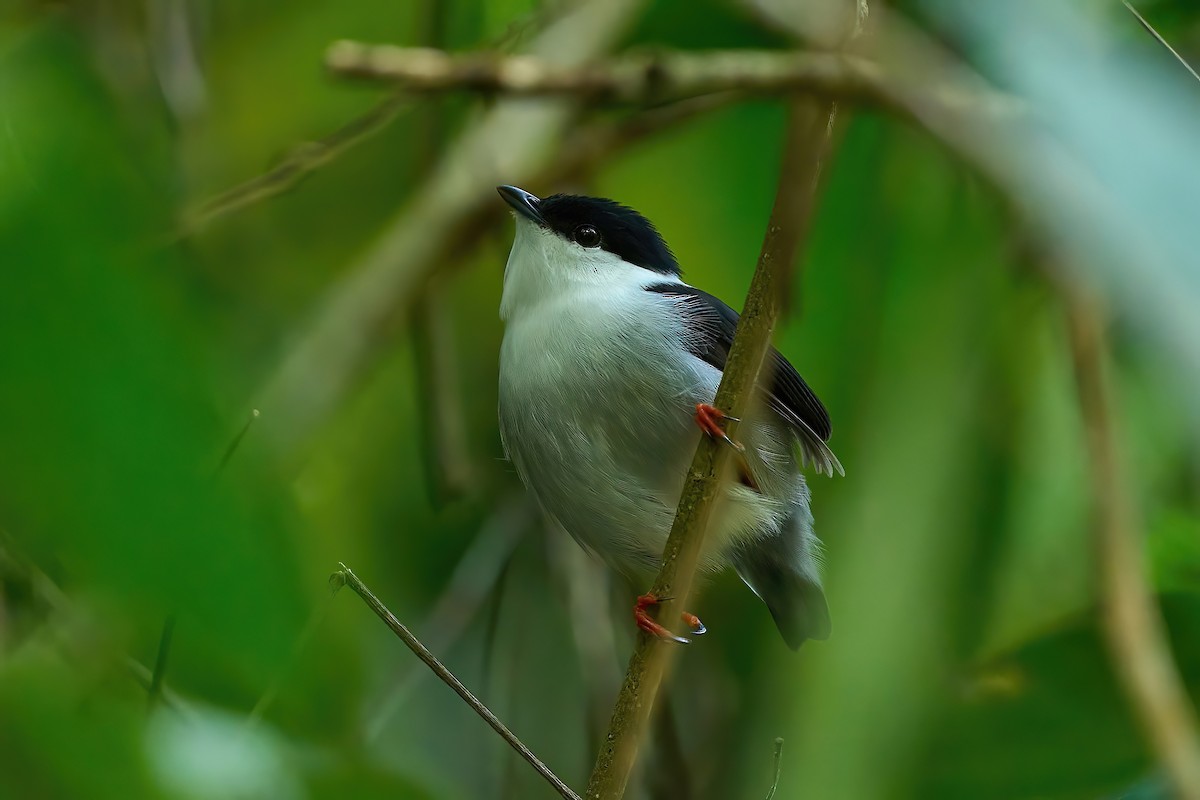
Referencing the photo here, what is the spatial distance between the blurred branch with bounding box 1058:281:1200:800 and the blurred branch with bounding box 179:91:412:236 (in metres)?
1.68

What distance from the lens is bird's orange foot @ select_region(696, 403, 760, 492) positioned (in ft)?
6.18

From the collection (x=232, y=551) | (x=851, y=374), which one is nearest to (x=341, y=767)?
(x=232, y=551)

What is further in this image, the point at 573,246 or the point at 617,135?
the point at 617,135

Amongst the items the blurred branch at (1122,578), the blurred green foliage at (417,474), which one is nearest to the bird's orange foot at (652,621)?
the blurred green foliage at (417,474)

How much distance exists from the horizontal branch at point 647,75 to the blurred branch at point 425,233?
628mm

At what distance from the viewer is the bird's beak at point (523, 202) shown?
2.98m

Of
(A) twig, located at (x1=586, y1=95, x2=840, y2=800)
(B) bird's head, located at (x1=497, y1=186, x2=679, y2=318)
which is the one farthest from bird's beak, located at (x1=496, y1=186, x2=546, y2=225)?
(A) twig, located at (x1=586, y1=95, x2=840, y2=800)

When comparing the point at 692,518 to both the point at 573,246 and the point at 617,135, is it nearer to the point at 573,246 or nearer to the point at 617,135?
the point at 573,246

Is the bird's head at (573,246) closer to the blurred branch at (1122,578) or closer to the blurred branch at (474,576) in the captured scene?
the blurred branch at (474,576)

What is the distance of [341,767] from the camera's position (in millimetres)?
1091

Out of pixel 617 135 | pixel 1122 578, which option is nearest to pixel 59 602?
pixel 1122 578

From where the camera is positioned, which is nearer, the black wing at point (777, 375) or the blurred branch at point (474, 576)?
the black wing at point (777, 375)

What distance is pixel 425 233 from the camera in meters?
3.37

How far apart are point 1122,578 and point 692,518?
2.55 feet
